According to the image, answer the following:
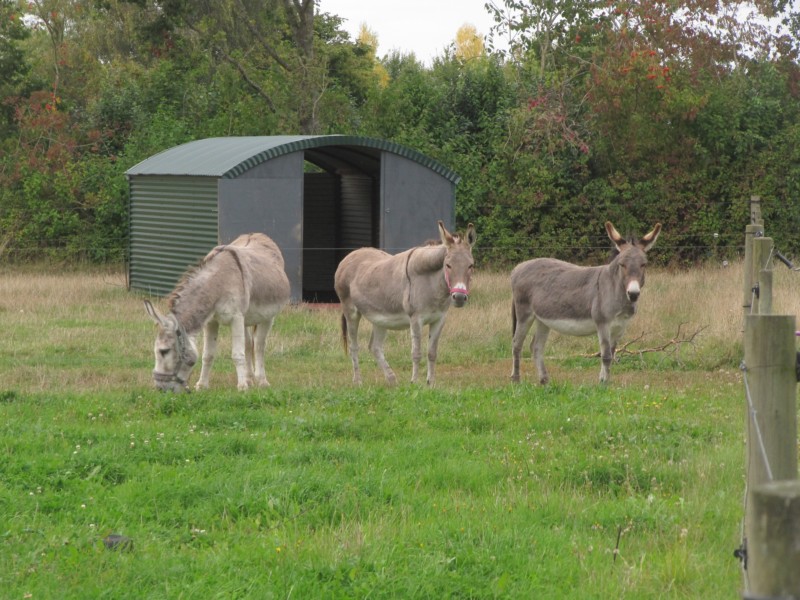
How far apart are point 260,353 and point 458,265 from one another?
2.42 metres

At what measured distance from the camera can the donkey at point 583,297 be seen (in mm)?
11203

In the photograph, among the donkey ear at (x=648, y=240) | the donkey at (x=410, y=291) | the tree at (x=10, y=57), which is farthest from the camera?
the tree at (x=10, y=57)

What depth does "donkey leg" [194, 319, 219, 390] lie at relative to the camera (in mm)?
11380

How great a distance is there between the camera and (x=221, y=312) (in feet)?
37.4

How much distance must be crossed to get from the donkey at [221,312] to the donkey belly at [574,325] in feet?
9.90

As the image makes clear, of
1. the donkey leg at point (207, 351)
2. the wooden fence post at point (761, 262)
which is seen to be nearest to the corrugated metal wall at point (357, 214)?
the donkey leg at point (207, 351)

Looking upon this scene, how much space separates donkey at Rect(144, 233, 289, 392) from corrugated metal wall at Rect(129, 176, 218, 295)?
6.74m

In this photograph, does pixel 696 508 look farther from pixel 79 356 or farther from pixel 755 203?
pixel 79 356

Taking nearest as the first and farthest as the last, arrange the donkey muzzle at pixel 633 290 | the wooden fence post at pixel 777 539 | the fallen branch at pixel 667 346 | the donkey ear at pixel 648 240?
the wooden fence post at pixel 777 539 < the donkey muzzle at pixel 633 290 < the donkey ear at pixel 648 240 < the fallen branch at pixel 667 346

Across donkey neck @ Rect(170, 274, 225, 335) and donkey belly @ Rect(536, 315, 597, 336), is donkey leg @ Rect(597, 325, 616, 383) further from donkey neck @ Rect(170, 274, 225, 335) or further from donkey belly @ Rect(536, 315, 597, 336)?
donkey neck @ Rect(170, 274, 225, 335)

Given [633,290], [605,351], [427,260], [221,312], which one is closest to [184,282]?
[221,312]

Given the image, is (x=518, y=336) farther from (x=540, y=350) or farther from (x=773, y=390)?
(x=773, y=390)

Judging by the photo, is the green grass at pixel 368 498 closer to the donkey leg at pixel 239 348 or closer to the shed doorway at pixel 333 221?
the donkey leg at pixel 239 348

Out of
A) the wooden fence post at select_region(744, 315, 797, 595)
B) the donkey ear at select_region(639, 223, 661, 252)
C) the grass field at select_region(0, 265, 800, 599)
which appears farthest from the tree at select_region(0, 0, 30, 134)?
the wooden fence post at select_region(744, 315, 797, 595)
